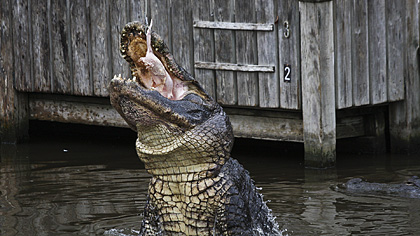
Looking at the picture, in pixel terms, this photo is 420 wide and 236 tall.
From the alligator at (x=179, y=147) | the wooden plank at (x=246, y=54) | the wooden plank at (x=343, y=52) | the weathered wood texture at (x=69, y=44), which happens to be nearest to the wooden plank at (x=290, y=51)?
the wooden plank at (x=246, y=54)

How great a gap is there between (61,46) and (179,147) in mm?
5625

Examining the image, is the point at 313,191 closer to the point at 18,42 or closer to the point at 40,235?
the point at 40,235

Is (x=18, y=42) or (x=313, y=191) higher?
(x=18, y=42)

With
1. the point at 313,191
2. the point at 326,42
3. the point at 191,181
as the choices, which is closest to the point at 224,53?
the point at 326,42

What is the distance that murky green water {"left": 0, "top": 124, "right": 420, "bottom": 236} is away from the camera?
687 centimetres

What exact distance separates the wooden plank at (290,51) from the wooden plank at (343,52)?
1.42 ft

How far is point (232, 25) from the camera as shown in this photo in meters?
9.08

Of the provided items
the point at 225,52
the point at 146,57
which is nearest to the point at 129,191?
the point at 225,52

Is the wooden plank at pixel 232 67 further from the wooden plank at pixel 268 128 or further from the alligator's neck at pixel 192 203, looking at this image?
the alligator's neck at pixel 192 203

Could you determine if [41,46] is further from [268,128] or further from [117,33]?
[268,128]

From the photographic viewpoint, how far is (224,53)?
9.26 meters

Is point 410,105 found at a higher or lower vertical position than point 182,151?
lower

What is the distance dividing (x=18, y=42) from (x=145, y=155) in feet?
19.7

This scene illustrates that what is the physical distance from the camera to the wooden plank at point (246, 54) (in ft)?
29.6
